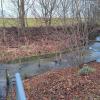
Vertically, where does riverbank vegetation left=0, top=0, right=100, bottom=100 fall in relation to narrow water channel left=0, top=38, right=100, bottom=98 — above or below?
above

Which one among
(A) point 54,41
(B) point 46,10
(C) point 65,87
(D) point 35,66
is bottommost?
(D) point 35,66

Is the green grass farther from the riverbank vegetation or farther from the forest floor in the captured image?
the forest floor

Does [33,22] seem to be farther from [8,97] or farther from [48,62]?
[8,97]

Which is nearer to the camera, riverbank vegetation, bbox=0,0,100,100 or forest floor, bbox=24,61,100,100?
forest floor, bbox=24,61,100,100

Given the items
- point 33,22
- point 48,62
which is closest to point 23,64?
point 48,62

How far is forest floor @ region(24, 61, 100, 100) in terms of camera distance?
6398 millimetres

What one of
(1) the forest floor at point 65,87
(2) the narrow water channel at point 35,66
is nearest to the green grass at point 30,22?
(2) the narrow water channel at point 35,66

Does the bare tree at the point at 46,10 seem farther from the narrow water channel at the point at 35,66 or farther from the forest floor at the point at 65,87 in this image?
the forest floor at the point at 65,87

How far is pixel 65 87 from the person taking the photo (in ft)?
22.6

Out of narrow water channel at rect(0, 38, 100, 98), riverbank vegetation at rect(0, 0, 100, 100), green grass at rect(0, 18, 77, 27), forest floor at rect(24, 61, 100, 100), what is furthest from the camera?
green grass at rect(0, 18, 77, 27)

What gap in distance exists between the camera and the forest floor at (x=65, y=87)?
21.0 ft

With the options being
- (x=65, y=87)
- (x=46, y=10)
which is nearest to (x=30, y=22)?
(x=46, y=10)

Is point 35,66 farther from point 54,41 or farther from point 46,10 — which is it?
point 46,10

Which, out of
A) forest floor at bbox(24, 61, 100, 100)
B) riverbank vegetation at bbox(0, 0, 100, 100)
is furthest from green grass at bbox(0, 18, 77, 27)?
forest floor at bbox(24, 61, 100, 100)
